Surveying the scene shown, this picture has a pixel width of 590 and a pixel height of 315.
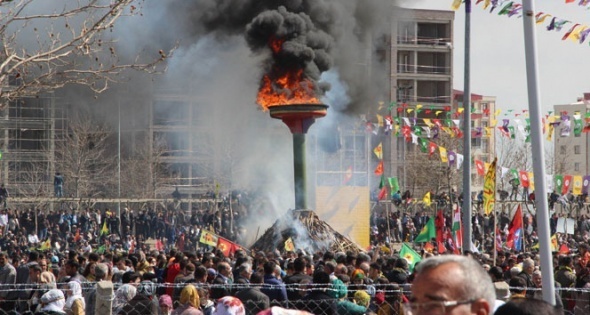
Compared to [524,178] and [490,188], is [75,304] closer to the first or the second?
[490,188]

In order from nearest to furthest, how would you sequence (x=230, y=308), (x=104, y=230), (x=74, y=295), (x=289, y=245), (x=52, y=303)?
(x=230, y=308) → (x=52, y=303) → (x=74, y=295) → (x=289, y=245) → (x=104, y=230)

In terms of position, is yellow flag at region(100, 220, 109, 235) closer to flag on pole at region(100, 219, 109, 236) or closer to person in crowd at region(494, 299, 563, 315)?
flag on pole at region(100, 219, 109, 236)

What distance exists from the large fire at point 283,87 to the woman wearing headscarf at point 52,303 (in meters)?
23.0

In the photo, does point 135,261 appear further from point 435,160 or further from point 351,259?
point 435,160

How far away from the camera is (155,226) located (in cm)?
4159

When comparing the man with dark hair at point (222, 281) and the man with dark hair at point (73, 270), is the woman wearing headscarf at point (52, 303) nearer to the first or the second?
the man with dark hair at point (222, 281)

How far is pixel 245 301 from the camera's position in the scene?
431 inches

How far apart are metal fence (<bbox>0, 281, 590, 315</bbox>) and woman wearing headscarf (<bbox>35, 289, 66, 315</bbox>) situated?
14 cm

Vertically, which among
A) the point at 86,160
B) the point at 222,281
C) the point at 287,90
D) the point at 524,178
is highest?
the point at 287,90

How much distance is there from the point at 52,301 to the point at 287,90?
24.3 meters

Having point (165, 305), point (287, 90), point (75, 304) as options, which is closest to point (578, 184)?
point (287, 90)

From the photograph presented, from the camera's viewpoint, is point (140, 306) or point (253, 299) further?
point (253, 299)

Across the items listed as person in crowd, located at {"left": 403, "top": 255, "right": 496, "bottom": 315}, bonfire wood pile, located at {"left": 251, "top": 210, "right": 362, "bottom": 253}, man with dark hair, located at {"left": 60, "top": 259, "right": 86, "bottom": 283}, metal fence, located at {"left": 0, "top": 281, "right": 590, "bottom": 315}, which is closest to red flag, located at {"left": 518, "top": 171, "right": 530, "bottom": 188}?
bonfire wood pile, located at {"left": 251, "top": 210, "right": 362, "bottom": 253}

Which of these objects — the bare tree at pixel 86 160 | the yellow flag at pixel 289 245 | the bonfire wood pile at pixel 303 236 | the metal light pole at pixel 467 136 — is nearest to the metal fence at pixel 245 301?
the metal light pole at pixel 467 136
